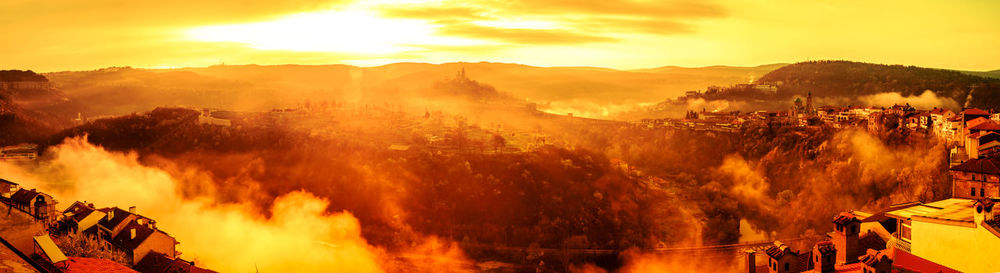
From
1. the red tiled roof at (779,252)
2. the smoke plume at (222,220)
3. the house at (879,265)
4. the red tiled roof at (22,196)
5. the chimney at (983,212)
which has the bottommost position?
the smoke plume at (222,220)

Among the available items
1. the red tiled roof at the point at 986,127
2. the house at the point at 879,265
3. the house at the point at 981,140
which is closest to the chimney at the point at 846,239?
the house at the point at 879,265

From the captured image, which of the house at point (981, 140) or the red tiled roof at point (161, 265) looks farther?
the house at point (981, 140)

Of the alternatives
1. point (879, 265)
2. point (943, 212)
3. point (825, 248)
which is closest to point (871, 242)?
point (943, 212)

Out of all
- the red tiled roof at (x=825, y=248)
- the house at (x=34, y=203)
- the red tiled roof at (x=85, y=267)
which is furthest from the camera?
the house at (x=34, y=203)

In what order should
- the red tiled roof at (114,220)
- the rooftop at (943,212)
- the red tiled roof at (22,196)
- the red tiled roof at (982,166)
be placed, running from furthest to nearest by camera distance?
the red tiled roof at (982,166)
the red tiled roof at (114,220)
the red tiled roof at (22,196)
the rooftop at (943,212)

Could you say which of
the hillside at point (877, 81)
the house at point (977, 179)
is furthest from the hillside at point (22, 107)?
the hillside at point (877, 81)

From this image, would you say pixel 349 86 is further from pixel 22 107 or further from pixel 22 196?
pixel 22 196

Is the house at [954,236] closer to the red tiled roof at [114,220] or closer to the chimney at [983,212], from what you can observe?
the chimney at [983,212]

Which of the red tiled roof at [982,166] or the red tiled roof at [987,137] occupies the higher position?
the red tiled roof at [987,137]

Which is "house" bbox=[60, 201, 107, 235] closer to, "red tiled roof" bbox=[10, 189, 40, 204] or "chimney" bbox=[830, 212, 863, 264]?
"red tiled roof" bbox=[10, 189, 40, 204]

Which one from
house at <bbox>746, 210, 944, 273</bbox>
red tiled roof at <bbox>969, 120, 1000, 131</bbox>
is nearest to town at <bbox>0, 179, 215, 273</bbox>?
house at <bbox>746, 210, 944, 273</bbox>
